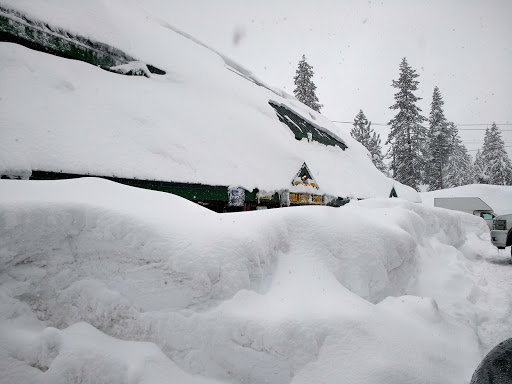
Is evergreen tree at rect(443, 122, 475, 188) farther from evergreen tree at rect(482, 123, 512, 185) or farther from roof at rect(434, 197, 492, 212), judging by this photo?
roof at rect(434, 197, 492, 212)

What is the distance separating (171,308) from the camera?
1759 millimetres

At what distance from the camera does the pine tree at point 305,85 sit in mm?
24891

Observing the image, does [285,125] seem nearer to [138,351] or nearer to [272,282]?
[272,282]

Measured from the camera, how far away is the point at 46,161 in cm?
293

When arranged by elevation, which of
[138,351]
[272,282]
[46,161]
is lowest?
[138,351]

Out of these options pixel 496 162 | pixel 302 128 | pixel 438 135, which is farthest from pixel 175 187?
pixel 496 162

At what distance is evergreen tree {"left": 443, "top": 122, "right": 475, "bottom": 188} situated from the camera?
37344 millimetres

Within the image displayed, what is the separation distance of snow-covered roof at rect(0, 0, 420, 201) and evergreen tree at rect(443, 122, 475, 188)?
130 ft

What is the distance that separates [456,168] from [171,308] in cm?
4758

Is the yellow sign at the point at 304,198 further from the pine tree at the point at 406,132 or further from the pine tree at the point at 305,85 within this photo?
the pine tree at the point at 406,132

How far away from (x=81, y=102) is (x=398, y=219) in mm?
5595

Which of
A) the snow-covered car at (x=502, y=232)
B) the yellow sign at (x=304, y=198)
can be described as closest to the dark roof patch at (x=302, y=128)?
the yellow sign at (x=304, y=198)

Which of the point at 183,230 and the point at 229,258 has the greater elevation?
the point at 183,230

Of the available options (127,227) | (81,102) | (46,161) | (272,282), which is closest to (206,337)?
(272,282)
